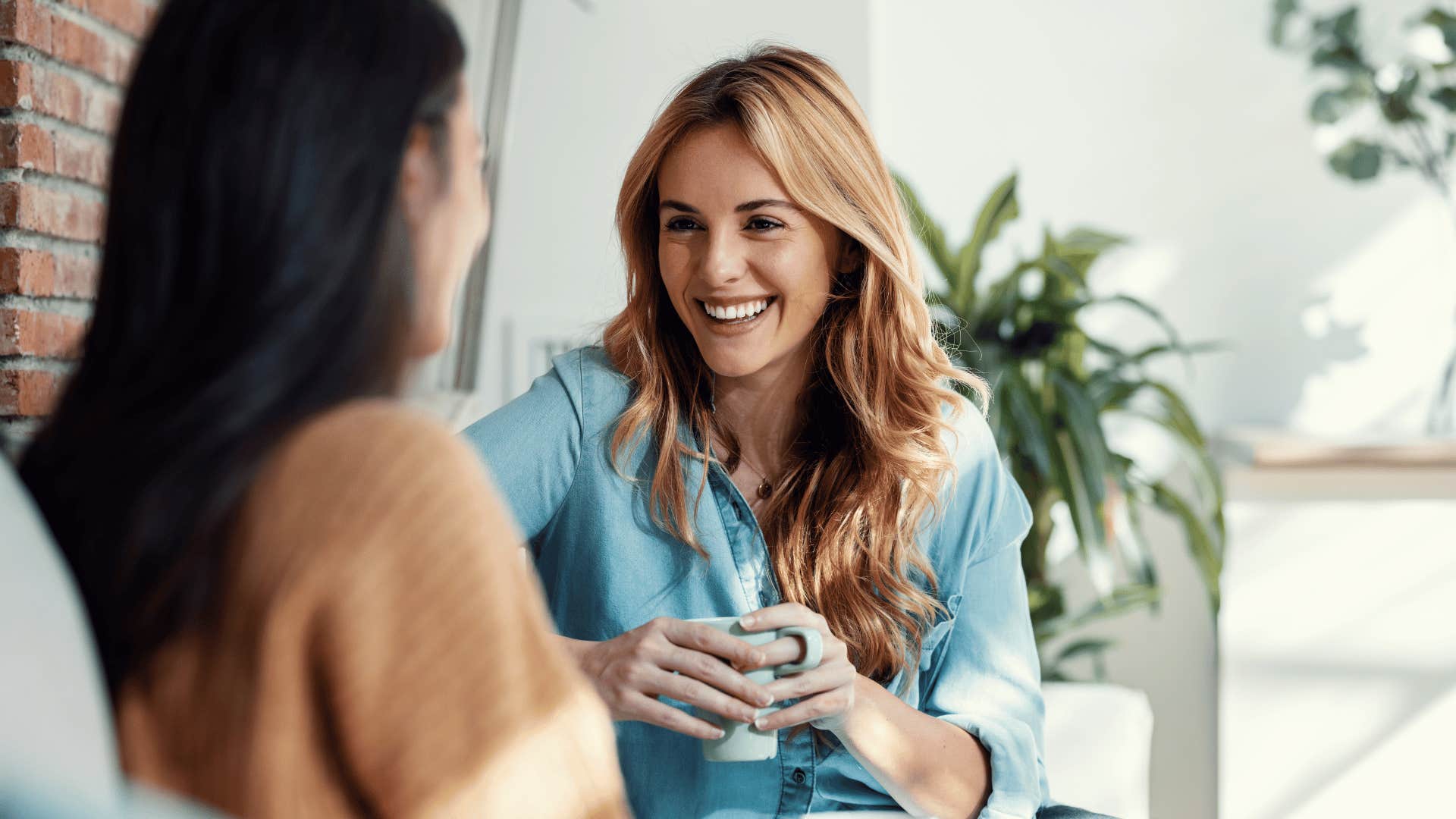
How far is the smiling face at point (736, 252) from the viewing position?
4.66 ft

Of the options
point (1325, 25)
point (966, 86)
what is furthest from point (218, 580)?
point (1325, 25)

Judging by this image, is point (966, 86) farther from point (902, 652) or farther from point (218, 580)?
point (218, 580)

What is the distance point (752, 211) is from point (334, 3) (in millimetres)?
840

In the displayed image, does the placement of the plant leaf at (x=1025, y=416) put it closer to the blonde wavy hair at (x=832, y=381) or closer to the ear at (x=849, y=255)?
the blonde wavy hair at (x=832, y=381)

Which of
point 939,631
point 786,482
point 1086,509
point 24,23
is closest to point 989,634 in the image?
point 939,631

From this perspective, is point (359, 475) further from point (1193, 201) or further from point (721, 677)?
point (1193, 201)

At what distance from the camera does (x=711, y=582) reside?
4.67 ft

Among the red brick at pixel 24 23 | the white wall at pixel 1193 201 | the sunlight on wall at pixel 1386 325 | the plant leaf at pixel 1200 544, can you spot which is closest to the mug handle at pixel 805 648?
the red brick at pixel 24 23

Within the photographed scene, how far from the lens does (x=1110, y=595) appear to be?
230 centimetres

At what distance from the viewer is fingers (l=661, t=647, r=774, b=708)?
42.2 inches

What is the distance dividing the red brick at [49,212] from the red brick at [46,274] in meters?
0.03

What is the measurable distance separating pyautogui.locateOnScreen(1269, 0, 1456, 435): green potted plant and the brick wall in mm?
2435

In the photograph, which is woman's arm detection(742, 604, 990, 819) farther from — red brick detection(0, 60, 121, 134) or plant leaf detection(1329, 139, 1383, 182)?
plant leaf detection(1329, 139, 1383, 182)

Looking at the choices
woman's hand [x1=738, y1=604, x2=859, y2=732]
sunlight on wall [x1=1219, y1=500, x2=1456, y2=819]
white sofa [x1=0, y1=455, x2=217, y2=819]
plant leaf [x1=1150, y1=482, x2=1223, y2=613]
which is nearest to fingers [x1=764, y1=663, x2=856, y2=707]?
woman's hand [x1=738, y1=604, x2=859, y2=732]
